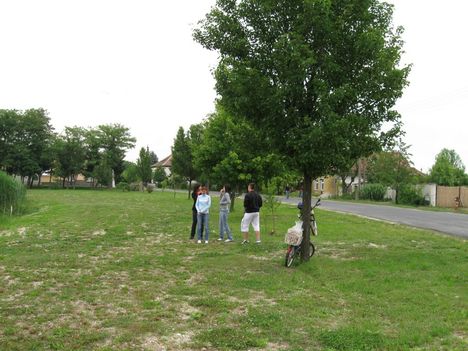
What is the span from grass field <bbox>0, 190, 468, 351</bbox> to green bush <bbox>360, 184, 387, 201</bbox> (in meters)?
35.6

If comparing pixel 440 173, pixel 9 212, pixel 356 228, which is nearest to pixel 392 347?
pixel 356 228

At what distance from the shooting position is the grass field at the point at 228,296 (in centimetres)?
529

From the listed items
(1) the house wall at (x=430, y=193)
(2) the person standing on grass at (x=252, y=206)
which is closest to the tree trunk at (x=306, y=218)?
(2) the person standing on grass at (x=252, y=206)

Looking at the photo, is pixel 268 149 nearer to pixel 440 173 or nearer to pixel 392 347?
pixel 392 347

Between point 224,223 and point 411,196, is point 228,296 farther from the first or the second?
point 411,196

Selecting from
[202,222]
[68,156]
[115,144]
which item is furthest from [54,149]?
[202,222]

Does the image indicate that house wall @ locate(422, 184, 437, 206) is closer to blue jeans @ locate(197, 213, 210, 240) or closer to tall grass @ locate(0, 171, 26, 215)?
blue jeans @ locate(197, 213, 210, 240)

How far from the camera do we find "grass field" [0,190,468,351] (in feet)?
17.4

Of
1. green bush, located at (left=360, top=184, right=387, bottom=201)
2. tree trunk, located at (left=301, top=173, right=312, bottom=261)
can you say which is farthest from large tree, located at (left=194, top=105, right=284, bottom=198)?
green bush, located at (left=360, top=184, right=387, bottom=201)

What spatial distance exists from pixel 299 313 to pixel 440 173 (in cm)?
5918

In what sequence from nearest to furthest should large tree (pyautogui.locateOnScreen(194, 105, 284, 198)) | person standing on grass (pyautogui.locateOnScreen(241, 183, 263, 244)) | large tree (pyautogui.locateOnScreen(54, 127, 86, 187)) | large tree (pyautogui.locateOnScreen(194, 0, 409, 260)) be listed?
large tree (pyautogui.locateOnScreen(194, 0, 409, 260)) < person standing on grass (pyautogui.locateOnScreen(241, 183, 263, 244)) < large tree (pyautogui.locateOnScreen(194, 105, 284, 198)) < large tree (pyautogui.locateOnScreen(54, 127, 86, 187))

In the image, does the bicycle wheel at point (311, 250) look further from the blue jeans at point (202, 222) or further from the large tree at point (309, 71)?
the blue jeans at point (202, 222)

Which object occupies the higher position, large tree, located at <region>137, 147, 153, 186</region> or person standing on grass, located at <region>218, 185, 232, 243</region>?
large tree, located at <region>137, 147, 153, 186</region>

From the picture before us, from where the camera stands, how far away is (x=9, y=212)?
23.5 metres
